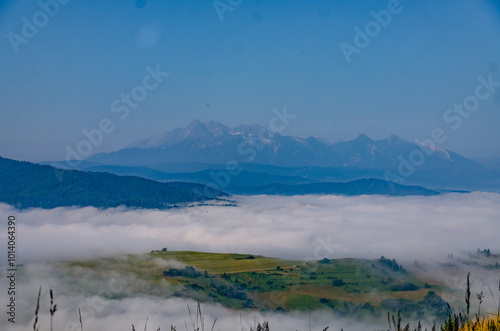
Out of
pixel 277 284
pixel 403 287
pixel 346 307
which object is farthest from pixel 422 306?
pixel 277 284

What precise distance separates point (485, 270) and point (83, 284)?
151437mm

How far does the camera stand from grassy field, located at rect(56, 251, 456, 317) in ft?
441

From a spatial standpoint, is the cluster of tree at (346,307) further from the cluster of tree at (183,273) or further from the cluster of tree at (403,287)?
the cluster of tree at (183,273)

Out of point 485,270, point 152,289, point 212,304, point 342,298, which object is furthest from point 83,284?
point 485,270

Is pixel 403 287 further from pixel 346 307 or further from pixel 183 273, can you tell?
pixel 183 273

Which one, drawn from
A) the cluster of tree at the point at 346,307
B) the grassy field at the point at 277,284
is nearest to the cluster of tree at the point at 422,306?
the grassy field at the point at 277,284

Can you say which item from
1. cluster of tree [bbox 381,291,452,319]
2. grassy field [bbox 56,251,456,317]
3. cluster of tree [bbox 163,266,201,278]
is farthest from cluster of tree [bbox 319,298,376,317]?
cluster of tree [bbox 163,266,201,278]

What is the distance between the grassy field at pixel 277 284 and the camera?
Result: 5290 inches

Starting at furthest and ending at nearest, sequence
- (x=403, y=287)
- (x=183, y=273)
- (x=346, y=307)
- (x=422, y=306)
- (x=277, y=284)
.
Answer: (x=183, y=273)
(x=277, y=284)
(x=403, y=287)
(x=346, y=307)
(x=422, y=306)

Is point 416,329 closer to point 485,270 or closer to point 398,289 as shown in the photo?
point 398,289

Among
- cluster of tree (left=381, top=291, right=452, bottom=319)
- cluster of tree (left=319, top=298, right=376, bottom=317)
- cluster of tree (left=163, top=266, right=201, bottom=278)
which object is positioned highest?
cluster of tree (left=163, top=266, right=201, bottom=278)

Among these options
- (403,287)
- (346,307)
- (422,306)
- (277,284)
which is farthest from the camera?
(277,284)

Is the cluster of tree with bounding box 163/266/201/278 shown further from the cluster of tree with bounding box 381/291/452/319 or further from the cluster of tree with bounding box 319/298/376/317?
the cluster of tree with bounding box 381/291/452/319

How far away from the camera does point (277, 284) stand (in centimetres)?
15838
